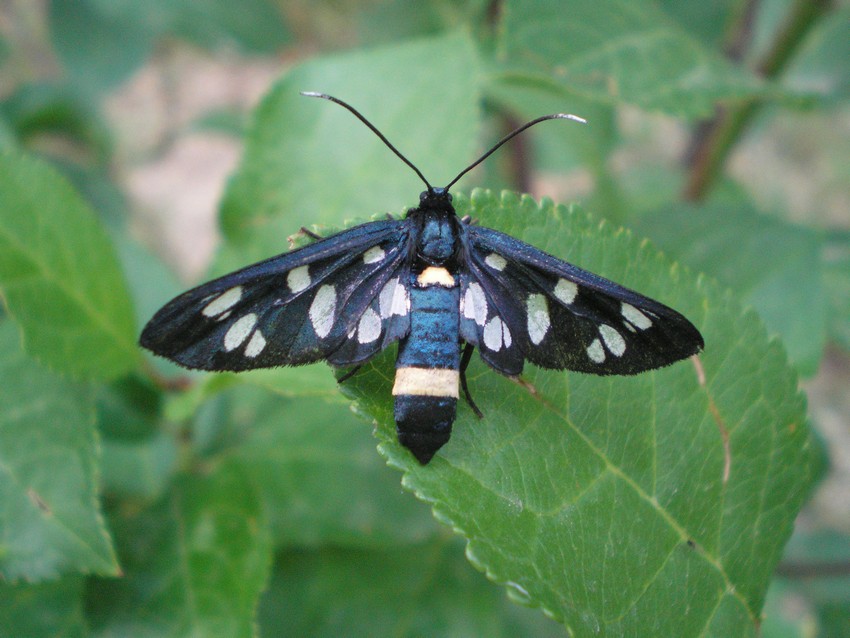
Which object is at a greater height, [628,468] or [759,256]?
[759,256]

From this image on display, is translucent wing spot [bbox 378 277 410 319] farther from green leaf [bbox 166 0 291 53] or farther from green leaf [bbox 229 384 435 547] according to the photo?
green leaf [bbox 166 0 291 53]

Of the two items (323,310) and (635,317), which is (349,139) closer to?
(323,310)

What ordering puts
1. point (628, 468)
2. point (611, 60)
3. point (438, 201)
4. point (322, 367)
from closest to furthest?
1. point (628, 468)
2. point (438, 201)
3. point (322, 367)
4. point (611, 60)

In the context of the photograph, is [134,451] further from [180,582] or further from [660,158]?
[660,158]

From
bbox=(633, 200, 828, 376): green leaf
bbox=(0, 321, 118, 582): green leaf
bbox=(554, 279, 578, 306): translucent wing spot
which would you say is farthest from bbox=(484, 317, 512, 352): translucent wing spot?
bbox=(633, 200, 828, 376): green leaf

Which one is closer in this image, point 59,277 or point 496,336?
point 496,336

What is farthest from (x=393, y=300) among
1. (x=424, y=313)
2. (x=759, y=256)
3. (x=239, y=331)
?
(x=759, y=256)

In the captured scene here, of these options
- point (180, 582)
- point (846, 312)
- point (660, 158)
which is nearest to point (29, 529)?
point (180, 582)
